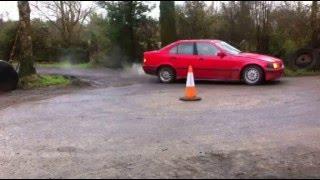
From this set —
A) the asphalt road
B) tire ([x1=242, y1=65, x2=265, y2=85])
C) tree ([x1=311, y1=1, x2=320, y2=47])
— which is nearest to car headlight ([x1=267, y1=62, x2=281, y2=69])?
tire ([x1=242, y1=65, x2=265, y2=85])

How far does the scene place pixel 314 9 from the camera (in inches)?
779

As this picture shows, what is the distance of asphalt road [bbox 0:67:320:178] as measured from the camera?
669 cm

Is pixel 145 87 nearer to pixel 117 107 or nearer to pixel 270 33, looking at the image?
pixel 117 107

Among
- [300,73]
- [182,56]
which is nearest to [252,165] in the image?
[182,56]

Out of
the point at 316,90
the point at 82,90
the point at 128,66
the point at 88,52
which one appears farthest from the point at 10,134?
the point at 88,52

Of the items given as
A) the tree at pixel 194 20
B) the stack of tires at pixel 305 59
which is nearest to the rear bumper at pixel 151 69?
the stack of tires at pixel 305 59

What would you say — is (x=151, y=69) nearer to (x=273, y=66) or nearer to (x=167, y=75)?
(x=167, y=75)

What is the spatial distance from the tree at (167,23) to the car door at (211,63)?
21.9 ft

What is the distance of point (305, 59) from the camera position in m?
19.5

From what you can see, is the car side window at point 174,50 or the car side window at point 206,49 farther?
the car side window at point 174,50

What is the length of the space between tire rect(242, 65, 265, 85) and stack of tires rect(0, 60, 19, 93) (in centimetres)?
715

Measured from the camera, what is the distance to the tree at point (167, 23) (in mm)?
23469

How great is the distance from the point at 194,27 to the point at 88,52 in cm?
904

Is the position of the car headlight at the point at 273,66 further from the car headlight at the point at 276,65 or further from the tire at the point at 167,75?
the tire at the point at 167,75
